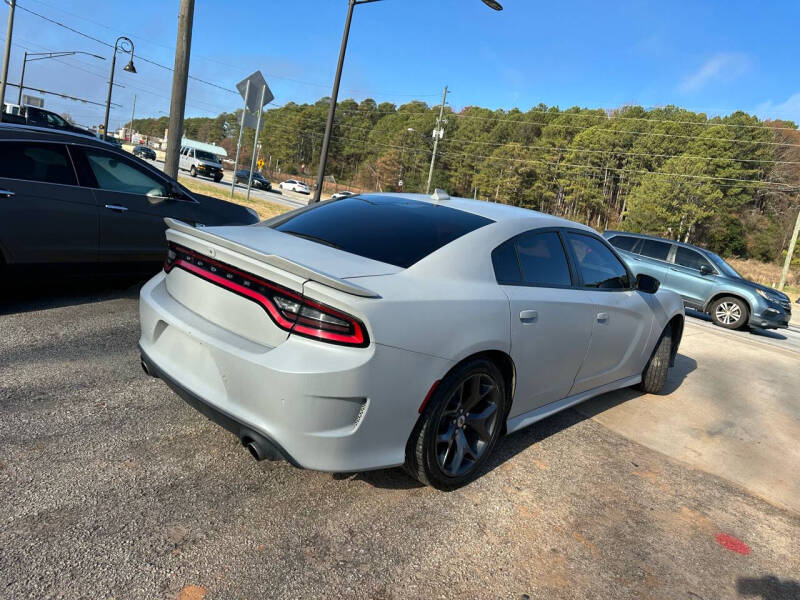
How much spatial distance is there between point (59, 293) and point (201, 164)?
111 feet

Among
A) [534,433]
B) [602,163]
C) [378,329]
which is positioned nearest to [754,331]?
[534,433]

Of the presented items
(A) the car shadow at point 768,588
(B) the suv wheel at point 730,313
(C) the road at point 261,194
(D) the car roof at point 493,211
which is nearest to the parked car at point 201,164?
(C) the road at point 261,194

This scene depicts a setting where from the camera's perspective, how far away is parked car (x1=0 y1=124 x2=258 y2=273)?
461 centimetres

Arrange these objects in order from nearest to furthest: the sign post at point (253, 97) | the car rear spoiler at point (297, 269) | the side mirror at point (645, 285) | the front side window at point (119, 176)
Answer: the car rear spoiler at point (297, 269) → the side mirror at point (645, 285) → the front side window at point (119, 176) → the sign post at point (253, 97)

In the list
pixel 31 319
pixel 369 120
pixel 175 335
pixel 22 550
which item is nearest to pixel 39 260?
pixel 31 319

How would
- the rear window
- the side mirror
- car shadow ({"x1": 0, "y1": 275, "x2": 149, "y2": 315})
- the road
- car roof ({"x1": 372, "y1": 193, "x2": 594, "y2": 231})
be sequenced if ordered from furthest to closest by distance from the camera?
1. the road
2. car shadow ({"x1": 0, "y1": 275, "x2": 149, "y2": 315})
3. the side mirror
4. car roof ({"x1": 372, "y1": 193, "x2": 594, "y2": 231})
5. the rear window

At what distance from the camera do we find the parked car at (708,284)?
11805 millimetres

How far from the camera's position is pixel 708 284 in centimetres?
1218

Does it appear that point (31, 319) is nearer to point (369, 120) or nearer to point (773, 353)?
point (773, 353)

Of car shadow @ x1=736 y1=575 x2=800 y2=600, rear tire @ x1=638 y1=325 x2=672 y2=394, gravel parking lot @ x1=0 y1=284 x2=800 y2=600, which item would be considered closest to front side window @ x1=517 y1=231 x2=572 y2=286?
gravel parking lot @ x1=0 y1=284 x2=800 y2=600

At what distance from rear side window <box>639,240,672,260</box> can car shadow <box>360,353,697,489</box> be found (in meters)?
7.08

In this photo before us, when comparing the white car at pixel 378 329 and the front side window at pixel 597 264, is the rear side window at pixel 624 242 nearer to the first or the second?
the front side window at pixel 597 264

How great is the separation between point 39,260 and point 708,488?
17.7ft

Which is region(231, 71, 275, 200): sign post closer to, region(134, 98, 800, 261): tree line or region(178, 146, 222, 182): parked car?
region(178, 146, 222, 182): parked car
